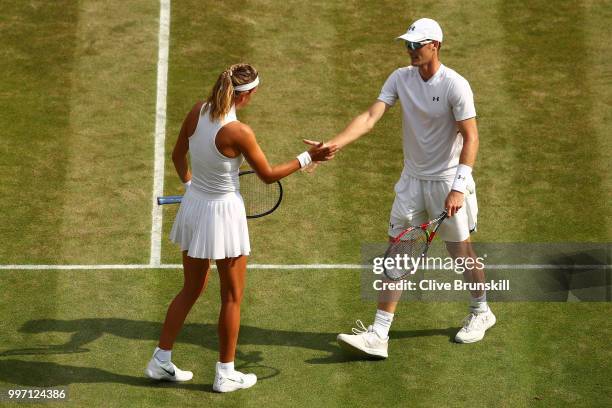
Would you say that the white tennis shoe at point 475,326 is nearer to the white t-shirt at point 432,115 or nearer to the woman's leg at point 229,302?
the white t-shirt at point 432,115

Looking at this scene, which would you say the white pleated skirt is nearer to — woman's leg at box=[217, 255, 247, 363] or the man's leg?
woman's leg at box=[217, 255, 247, 363]

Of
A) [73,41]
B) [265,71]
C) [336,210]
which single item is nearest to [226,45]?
[265,71]

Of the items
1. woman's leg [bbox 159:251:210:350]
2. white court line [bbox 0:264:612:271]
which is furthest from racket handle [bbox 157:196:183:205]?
white court line [bbox 0:264:612:271]

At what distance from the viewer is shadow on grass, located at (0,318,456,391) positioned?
33.4 ft

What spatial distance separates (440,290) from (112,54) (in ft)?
18.8

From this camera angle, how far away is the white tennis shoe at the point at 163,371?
10102 mm

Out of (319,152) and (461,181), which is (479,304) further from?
(319,152)

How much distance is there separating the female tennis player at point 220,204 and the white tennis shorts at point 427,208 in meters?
1.00

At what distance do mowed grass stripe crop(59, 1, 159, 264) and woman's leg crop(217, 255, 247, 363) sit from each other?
2442 millimetres

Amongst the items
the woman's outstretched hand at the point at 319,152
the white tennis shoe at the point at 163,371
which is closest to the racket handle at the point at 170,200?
the woman's outstretched hand at the point at 319,152

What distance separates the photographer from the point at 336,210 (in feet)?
42.7

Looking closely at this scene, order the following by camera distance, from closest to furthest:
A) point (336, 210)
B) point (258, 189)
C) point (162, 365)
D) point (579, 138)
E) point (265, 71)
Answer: point (162, 365)
point (258, 189)
point (336, 210)
point (579, 138)
point (265, 71)

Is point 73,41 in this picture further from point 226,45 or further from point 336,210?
point 336,210

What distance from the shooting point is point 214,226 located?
31.9 ft
